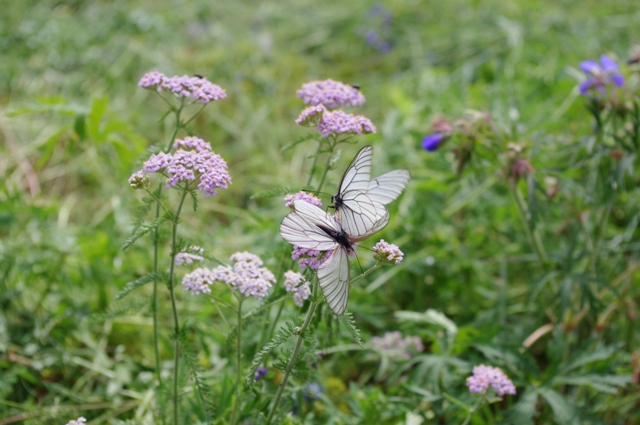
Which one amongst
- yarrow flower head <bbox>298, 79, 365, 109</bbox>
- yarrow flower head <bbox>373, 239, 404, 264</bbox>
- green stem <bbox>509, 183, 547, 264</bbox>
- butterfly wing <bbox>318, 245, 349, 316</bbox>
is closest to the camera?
butterfly wing <bbox>318, 245, 349, 316</bbox>

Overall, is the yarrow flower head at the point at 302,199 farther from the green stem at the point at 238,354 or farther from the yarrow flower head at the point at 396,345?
the yarrow flower head at the point at 396,345

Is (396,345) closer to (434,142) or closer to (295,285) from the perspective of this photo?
(434,142)

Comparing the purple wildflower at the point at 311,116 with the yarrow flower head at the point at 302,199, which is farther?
the purple wildflower at the point at 311,116

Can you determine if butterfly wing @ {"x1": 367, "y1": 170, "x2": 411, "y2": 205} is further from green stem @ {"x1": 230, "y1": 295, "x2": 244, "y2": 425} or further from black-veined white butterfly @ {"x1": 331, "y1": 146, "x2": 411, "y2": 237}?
green stem @ {"x1": 230, "y1": 295, "x2": 244, "y2": 425}

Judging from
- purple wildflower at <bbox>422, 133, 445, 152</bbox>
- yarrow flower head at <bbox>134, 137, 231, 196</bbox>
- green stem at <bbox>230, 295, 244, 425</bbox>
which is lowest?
green stem at <bbox>230, 295, 244, 425</bbox>

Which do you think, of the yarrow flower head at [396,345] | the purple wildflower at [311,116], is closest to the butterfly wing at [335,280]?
the purple wildflower at [311,116]

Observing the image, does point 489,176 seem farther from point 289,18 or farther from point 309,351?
point 289,18

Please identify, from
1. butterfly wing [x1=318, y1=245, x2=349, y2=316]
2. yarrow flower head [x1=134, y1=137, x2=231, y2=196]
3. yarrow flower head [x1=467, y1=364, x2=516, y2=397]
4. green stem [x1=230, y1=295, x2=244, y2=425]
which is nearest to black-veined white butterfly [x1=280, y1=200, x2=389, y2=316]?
Answer: butterfly wing [x1=318, y1=245, x2=349, y2=316]

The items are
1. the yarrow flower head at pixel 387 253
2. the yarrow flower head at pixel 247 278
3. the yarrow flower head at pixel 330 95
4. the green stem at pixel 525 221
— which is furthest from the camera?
the green stem at pixel 525 221
